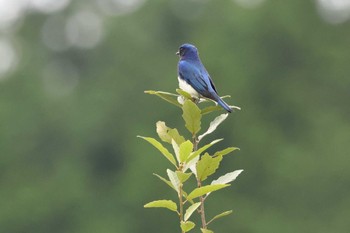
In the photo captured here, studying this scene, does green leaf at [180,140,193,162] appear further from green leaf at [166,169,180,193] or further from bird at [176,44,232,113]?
bird at [176,44,232,113]

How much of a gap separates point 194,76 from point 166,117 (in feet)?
115

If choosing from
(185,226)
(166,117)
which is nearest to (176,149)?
(185,226)

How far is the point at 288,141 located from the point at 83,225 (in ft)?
23.6

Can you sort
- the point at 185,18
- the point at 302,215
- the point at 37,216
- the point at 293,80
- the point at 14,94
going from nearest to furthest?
1. the point at 302,215
2. the point at 37,216
3. the point at 293,80
4. the point at 14,94
5. the point at 185,18

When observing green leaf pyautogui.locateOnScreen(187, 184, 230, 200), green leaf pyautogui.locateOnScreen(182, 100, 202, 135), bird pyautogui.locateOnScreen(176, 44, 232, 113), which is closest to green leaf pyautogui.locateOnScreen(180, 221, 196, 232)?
green leaf pyautogui.locateOnScreen(187, 184, 230, 200)

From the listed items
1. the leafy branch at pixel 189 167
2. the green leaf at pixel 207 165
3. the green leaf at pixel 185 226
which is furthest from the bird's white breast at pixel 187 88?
the green leaf at pixel 185 226

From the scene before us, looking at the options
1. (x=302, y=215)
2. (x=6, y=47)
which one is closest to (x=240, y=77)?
(x=302, y=215)

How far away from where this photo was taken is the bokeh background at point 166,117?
39125 mm

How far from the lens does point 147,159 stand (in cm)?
4028

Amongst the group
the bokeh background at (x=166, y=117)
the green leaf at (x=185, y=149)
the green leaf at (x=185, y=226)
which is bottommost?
the green leaf at (x=185, y=226)

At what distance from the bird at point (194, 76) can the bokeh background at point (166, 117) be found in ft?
94.6

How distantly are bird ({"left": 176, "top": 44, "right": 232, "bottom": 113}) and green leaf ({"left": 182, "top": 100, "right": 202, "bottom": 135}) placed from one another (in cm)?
142

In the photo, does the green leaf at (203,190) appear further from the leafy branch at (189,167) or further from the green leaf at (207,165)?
the green leaf at (207,165)

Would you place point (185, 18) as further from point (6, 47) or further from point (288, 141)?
point (288, 141)
